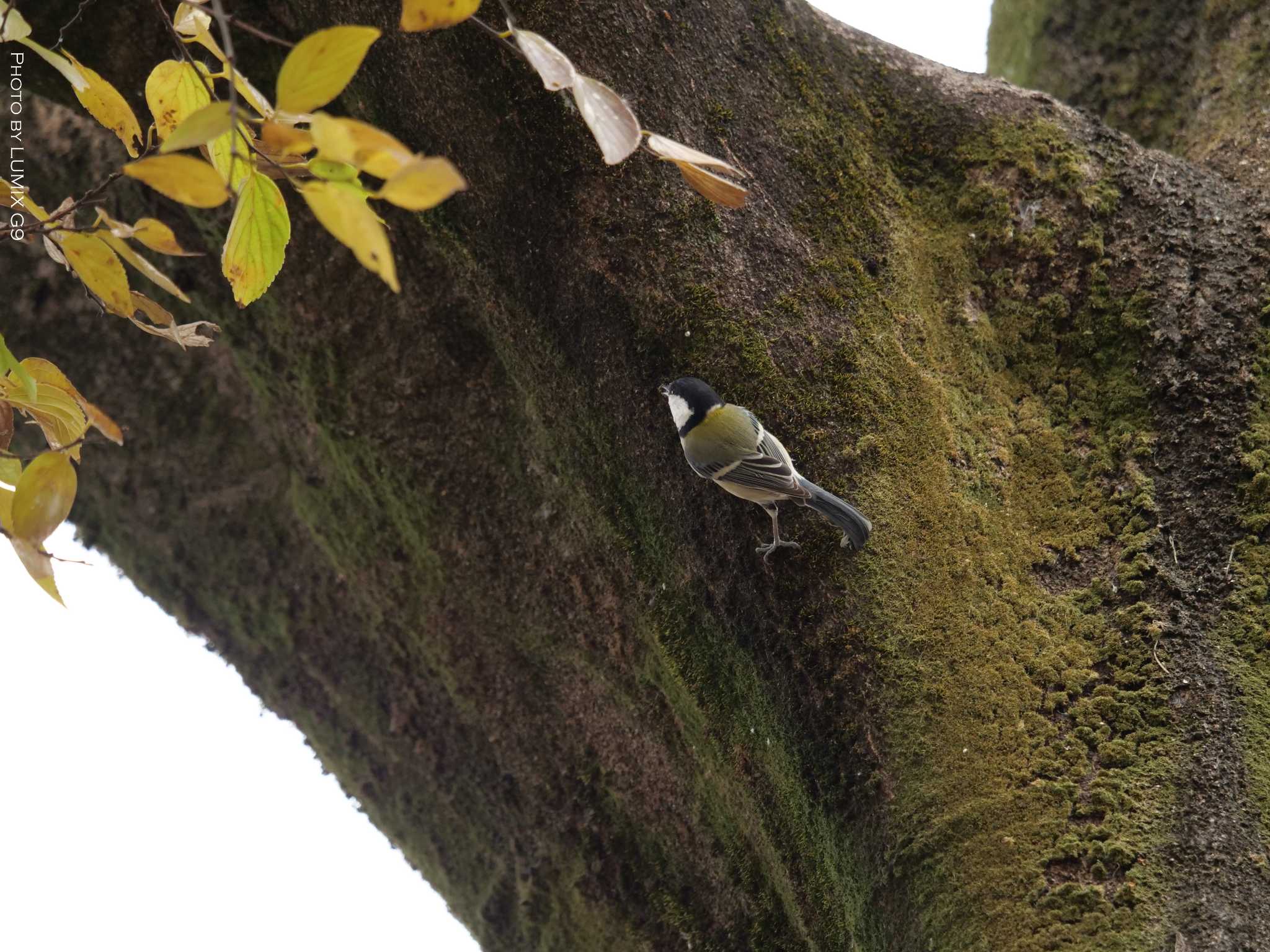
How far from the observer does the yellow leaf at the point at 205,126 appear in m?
0.91

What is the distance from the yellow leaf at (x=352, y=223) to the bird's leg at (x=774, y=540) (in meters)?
1.37

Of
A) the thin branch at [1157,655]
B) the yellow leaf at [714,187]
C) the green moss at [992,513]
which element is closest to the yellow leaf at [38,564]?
the yellow leaf at [714,187]

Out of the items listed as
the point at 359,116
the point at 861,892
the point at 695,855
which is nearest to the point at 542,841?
the point at 695,855

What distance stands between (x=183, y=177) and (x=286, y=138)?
17 cm

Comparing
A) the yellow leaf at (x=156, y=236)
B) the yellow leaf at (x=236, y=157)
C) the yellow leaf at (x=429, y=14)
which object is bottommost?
the yellow leaf at (x=156, y=236)

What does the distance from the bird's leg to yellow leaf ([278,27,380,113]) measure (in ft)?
4.50

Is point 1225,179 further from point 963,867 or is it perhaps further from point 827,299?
point 963,867

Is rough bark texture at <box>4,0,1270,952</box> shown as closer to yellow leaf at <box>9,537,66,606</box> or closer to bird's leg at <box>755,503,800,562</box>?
bird's leg at <box>755,503,800,562</box>

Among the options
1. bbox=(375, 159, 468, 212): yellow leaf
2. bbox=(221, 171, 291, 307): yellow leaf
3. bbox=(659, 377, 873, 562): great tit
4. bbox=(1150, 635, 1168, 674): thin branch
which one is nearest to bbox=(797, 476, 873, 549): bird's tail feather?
bbox=(659, 377, 873, 562): great tit

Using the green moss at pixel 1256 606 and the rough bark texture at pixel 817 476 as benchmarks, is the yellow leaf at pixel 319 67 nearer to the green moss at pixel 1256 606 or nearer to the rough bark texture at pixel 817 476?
the rough bark texture at pixel 817 476

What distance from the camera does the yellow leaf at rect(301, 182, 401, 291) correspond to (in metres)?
0.80

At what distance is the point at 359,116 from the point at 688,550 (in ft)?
4.12

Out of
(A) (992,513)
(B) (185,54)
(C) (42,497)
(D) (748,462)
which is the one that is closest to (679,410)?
(D) (748,462)

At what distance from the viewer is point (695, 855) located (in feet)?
8.71
